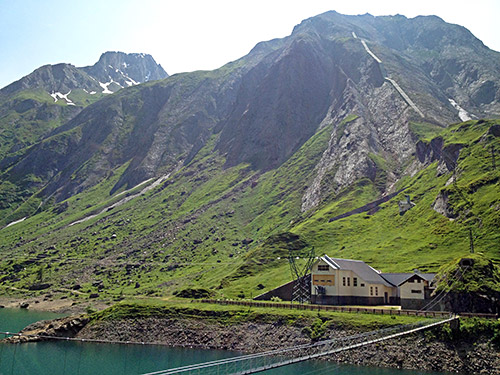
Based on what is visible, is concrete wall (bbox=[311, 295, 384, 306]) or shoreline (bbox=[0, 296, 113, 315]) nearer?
concrete wall (bbox=[311, 295, 384, 306])

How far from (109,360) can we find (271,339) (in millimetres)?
28503

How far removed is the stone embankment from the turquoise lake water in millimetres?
2718

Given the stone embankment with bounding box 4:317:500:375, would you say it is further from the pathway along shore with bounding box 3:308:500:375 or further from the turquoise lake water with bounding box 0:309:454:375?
the turquoise lake water with bounding box 0:309:454:375

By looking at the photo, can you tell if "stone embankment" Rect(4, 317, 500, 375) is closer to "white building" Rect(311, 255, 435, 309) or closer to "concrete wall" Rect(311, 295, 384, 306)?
"concrete wall" Rect(311, 295, 384, 306)

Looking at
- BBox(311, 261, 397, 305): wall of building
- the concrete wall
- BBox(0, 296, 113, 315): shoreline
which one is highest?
BBox(311, 261, 397, 305): wall of building

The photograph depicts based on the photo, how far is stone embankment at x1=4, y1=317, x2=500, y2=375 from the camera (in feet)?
218

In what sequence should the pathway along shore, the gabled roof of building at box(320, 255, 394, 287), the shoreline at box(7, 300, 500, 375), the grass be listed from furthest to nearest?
the gabled roof of building at box(320, 255, 394, 287), the grass, the shoreline at box(7, 300, 500, 375), the pathway along shore

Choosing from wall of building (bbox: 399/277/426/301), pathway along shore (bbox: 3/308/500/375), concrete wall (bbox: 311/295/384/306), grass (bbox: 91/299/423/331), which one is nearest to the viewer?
pathway along shore (bbox: 3/308/500/375)

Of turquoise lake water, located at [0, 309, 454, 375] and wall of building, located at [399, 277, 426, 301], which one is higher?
wall of building, located at [399, 277, 426, 301]

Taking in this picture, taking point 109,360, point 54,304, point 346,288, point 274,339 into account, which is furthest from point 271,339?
point 54,304

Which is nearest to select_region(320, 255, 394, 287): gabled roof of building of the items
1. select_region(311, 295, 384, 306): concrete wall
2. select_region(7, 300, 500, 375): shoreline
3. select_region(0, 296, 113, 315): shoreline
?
select_region(311, 295, 384, 306): concrete wall

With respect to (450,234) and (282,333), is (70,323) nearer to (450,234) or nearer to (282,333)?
(282,333)

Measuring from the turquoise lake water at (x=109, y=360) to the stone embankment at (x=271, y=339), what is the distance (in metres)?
2.72

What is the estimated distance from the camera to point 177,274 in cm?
19588
